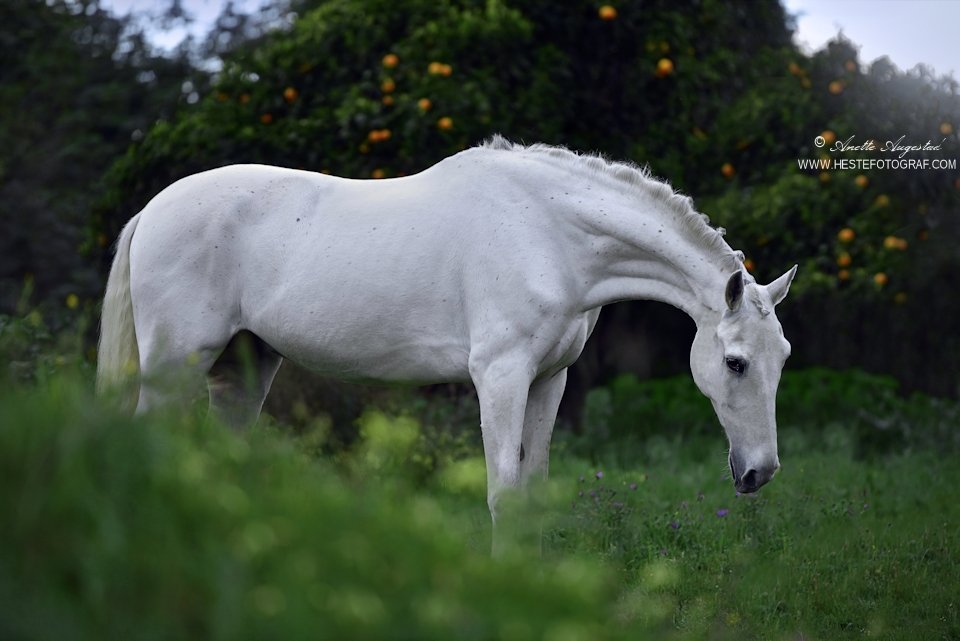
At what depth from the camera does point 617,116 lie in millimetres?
8156

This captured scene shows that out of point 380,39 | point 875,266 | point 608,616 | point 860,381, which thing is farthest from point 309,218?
point 860,381

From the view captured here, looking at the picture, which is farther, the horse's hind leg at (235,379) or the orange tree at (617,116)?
the orange tree at (617,116)

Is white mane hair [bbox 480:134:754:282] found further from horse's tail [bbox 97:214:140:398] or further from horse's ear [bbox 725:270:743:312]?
horse's tail [bbox 97:214:140:398]

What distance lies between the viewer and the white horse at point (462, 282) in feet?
12.9

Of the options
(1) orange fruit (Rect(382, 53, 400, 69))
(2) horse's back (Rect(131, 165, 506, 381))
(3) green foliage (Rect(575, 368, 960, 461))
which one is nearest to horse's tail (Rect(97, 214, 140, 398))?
(2) horse's back (Rect(131, 165, 506, 381))

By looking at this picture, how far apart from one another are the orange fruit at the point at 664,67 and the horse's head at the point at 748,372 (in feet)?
13.0

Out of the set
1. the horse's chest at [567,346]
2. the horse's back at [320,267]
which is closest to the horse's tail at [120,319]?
the horse's back at [320,267]

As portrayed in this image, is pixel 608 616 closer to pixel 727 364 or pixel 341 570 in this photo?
pixel 341 570


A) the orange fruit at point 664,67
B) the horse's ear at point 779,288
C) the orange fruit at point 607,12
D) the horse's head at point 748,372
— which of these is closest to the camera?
the horse's head at point 748,372

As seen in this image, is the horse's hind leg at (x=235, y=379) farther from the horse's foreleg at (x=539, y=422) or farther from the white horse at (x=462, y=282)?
the horse's foreleg at (x=539, y=422)

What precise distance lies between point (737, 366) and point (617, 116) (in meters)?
4.59

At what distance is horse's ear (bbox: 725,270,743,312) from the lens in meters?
3.76

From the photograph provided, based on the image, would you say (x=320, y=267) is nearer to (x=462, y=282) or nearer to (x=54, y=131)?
(x=462, y=282)

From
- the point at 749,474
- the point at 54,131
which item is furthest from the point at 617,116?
the point at 54,131
